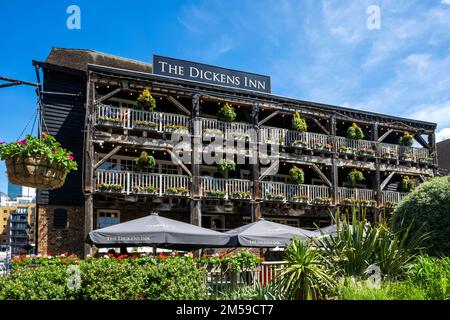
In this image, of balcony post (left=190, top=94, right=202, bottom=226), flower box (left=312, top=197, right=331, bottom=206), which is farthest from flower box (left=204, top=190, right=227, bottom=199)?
flower box (left=312, top=197, right=331, bottom=206)

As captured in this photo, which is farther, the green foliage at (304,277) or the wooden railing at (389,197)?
the wooden railing at (389,197)

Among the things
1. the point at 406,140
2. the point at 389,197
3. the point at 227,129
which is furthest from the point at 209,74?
the point at 406,140

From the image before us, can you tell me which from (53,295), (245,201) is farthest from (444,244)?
(245,201)

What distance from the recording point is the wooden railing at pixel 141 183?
1900cm

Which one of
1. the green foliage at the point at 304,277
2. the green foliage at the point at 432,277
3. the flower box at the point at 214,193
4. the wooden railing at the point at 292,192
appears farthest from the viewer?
the wooden railing at the point at 292,192

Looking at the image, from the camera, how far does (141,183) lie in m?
19.9

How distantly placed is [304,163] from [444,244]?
47.5ft

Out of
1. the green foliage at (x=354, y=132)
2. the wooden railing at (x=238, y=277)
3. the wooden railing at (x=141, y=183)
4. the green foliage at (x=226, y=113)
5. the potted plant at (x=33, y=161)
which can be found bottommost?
the wooden railing at (x=238, y=277)

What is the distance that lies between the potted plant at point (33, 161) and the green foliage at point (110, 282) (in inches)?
59.6

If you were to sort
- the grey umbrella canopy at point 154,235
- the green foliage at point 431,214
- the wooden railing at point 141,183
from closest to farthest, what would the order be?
the green foliage at point 431,214
the grey umbrella canopy at point 154,235
the wooden railing at point 141,183

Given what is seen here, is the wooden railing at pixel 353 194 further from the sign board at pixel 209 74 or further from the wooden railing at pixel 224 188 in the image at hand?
the sign board at pixel 209 74

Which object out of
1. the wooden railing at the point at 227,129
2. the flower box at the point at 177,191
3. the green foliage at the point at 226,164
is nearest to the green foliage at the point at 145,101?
the wooden railing at the point at 227,129

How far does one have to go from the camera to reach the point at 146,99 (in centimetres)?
2022
